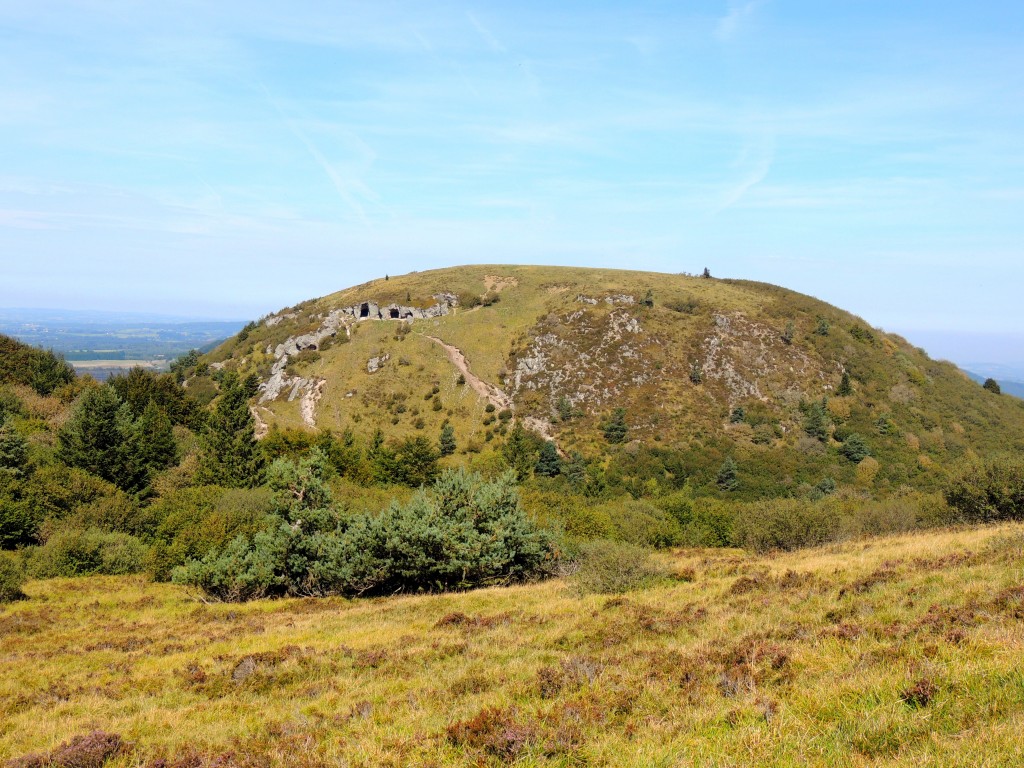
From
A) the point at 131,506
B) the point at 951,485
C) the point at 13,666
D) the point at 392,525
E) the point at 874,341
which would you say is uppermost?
the point at 874,341

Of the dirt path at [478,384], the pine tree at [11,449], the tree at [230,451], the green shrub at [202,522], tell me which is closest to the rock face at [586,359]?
the dirt path at [478,384]

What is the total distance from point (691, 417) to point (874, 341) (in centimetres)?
4230

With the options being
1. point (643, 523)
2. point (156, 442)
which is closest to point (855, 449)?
point (643, 523)

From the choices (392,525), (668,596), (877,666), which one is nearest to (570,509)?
(392,525)

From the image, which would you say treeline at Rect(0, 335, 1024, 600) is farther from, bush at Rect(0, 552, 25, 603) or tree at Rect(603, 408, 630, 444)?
tree at Rect(603, 408, 630, 444)

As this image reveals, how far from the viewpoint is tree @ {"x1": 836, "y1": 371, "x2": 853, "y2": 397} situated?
3415 inches

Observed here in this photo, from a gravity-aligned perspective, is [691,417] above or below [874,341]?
below

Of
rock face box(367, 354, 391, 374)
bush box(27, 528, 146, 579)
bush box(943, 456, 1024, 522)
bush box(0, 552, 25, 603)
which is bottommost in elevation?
bush box(27, 528, 146, 579)

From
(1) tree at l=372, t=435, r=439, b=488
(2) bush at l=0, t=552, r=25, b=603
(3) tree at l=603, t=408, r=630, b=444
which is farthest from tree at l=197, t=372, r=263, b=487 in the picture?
(3) tree at l=603, t=408, r=630, b=444

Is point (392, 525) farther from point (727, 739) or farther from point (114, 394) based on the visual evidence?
point (114, 394)

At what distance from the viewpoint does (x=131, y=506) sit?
156 feet

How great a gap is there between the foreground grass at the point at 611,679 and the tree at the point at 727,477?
5114 cm

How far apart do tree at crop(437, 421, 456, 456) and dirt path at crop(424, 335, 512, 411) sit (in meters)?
9.65

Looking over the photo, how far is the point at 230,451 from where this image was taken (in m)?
54.6
